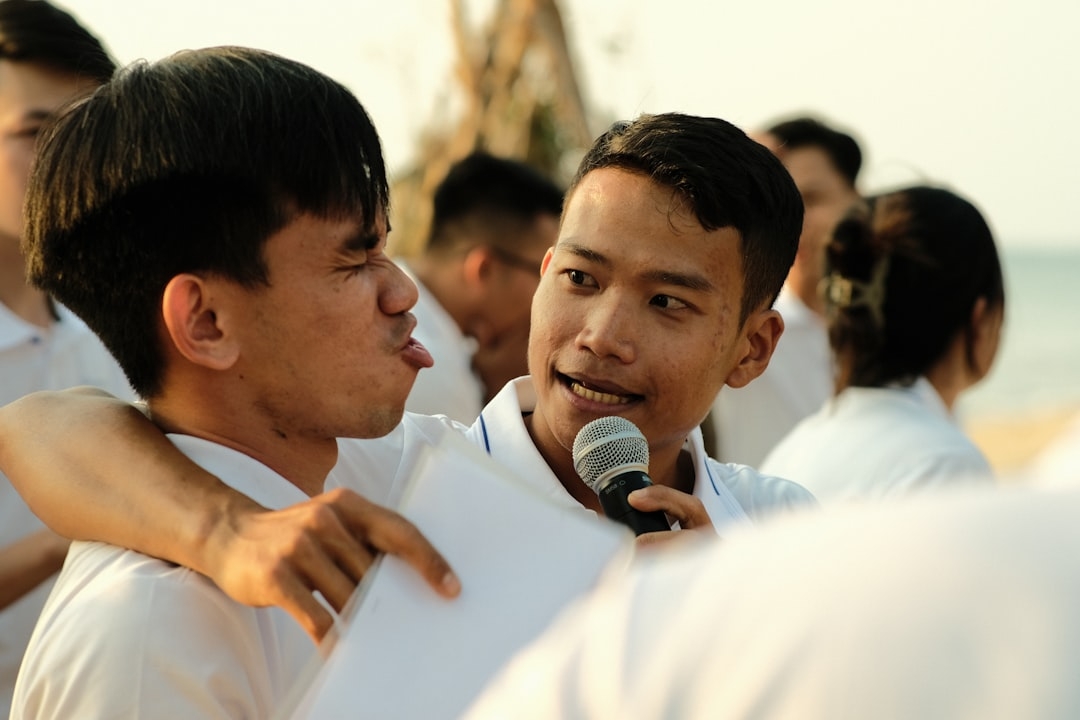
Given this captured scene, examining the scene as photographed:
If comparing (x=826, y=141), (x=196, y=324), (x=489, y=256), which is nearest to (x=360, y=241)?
(x=196, y=324)

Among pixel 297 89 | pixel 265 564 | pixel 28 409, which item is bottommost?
pixel 28 409

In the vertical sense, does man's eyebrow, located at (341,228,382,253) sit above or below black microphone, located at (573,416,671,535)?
above

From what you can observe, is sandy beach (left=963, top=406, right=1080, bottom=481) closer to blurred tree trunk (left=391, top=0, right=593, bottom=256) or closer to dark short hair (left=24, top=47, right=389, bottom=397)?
blurred tree trunk (left=391, top=0, right=593, bottom=256)

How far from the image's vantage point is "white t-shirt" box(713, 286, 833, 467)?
583 cm

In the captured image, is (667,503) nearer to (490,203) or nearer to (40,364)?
(40,364)

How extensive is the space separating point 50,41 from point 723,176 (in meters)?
2.10

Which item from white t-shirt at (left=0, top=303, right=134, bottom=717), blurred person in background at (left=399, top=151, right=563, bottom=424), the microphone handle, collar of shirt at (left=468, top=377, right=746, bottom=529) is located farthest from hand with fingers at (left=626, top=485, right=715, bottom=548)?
blurred person in background at (left=399, top=151, right=563, bottom=424)

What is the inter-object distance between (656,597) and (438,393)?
3.95m

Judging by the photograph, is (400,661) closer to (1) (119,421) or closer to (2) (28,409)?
(1) (119,421)

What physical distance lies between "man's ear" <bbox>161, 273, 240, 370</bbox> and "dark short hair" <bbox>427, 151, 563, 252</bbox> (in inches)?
154

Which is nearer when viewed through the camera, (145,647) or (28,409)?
(145,647)

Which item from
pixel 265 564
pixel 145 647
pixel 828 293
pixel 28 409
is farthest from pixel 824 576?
pixel 828 293

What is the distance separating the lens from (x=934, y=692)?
86 cm

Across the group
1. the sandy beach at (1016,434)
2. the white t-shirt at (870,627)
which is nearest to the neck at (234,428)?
the white t-shirt at (870,627)
